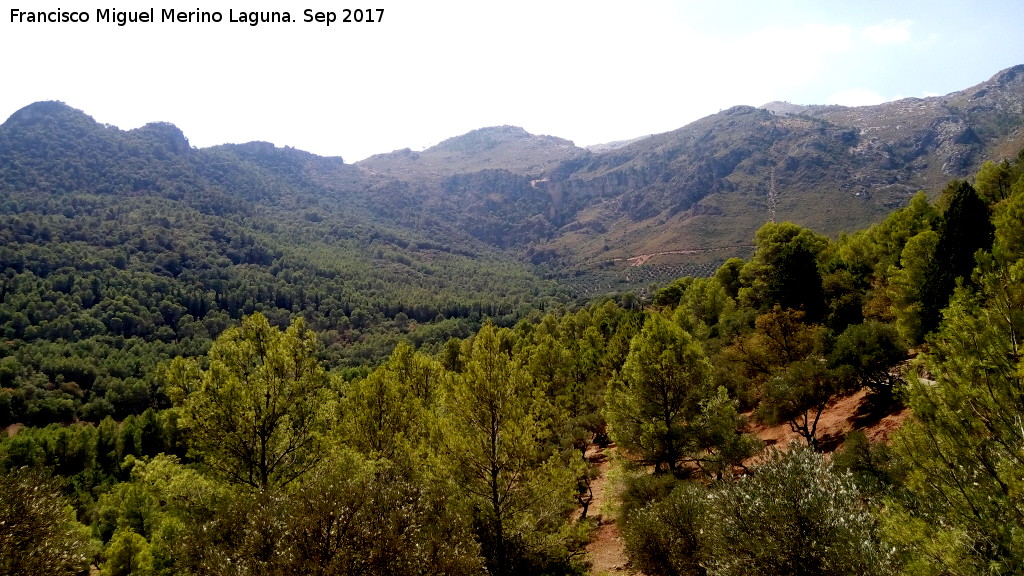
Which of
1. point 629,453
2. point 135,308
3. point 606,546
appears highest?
point 629,453

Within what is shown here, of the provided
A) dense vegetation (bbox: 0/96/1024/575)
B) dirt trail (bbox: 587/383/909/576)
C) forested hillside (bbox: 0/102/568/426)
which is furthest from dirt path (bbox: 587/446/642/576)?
forested hillside (bbox: 0/102/568/426)

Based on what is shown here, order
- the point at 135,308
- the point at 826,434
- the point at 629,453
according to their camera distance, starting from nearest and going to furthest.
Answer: the point at 629,453, the point at 826,434, the point at 135,308

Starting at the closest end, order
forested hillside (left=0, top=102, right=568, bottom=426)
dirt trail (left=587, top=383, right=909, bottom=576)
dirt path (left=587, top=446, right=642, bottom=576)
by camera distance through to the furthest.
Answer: dirt path (left=587, top=446, right=642, bottom=576) → dirt trail (left=587, top=383, right=909, bottom=576) → forested hillside (left=0, top=102, right=568, bottom=426)

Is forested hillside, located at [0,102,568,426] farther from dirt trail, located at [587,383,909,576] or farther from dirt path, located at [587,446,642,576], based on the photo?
dirt trail, located at [587,383,909,576]

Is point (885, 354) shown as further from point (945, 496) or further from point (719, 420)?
point (945, 496)

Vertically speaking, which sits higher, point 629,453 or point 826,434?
point 826,434

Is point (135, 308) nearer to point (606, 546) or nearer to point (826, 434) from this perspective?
point (606, 546)

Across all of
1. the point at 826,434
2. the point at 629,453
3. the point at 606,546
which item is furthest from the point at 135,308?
the point at 826,434

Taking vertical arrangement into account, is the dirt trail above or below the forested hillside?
above

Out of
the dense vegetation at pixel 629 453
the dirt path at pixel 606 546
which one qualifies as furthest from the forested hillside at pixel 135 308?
the dense vegetation at pixel 629 453

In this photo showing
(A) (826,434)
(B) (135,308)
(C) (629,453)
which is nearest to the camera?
(C) (629,453)

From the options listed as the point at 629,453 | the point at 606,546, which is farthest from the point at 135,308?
the point at 629,453

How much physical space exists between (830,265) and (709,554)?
41.7 m

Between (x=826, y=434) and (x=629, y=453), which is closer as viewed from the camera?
(x=629, y=453)
